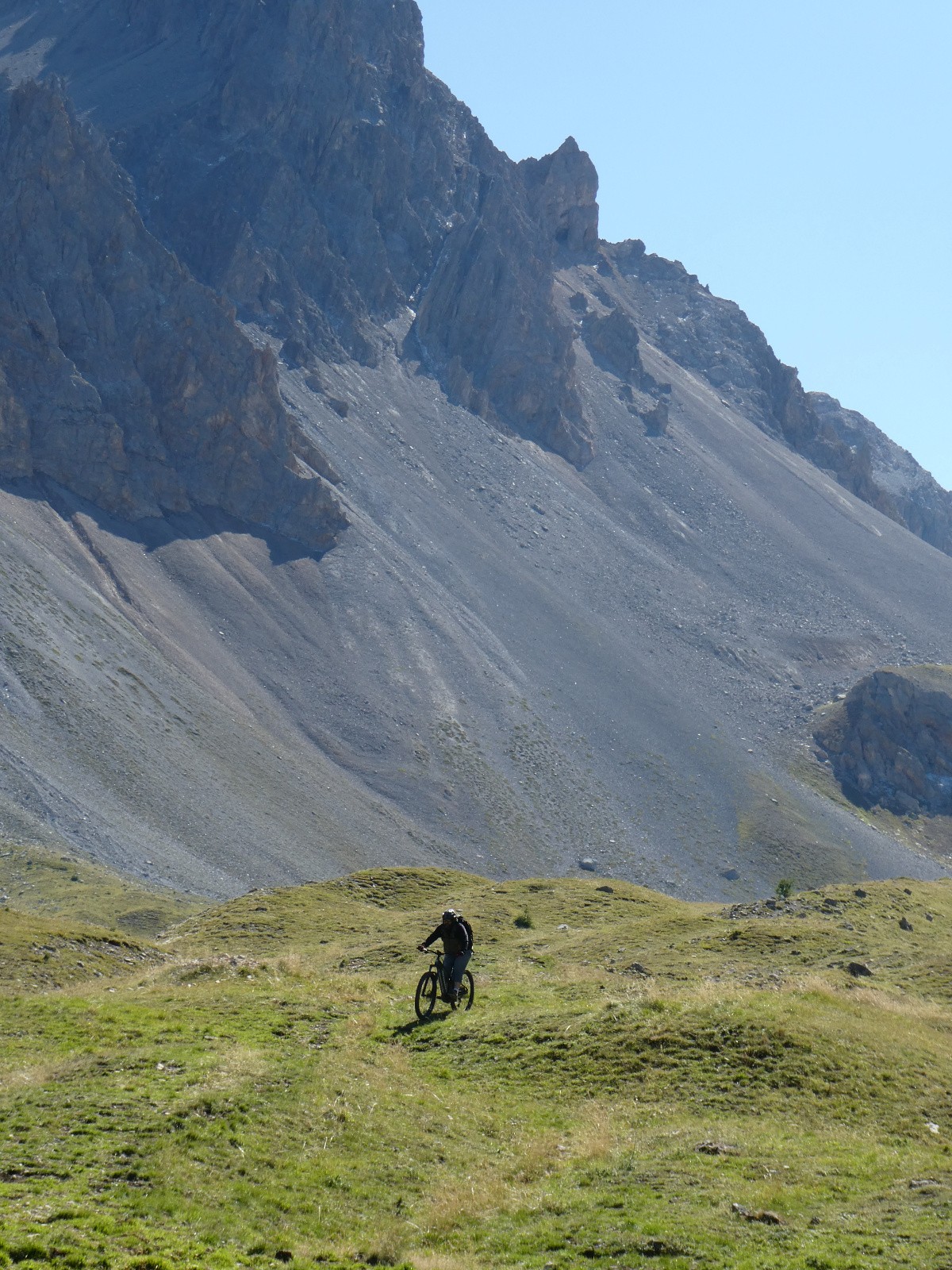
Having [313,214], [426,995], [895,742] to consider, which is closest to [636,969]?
[426,995]

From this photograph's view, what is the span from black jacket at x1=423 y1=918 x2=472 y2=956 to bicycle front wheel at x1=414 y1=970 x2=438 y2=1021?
659mm

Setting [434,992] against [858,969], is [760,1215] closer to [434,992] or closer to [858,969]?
[434,992]

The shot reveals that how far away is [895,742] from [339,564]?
6950 centimetres

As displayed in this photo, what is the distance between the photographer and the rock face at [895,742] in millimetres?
148750

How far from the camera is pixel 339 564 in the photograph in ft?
468

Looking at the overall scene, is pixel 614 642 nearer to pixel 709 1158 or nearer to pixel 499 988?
pixel 499 988

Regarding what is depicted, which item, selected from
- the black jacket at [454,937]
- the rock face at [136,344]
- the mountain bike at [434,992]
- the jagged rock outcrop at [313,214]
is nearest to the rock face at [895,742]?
the jagged rock outcrop at [313,214]

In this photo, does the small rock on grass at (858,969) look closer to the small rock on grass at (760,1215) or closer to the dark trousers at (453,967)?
the dark trousers at (453,967)

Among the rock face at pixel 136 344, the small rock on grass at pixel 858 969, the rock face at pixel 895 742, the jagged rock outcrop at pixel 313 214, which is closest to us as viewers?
the small rock on grass at pixel 858 969

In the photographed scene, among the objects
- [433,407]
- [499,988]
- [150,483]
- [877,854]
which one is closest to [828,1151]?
[499,988]

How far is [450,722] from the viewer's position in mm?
126438

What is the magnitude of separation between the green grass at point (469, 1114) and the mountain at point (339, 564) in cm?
5624

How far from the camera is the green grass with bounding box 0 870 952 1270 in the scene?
14148mm

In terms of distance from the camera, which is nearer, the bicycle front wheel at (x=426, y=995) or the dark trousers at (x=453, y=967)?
the bicycle front wheel at (x=426, y=995)
